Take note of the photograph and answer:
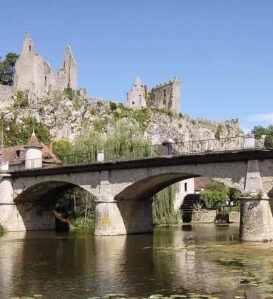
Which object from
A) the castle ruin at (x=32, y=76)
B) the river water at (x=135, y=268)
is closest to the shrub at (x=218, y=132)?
the castle ruin at (x=32, y=76)

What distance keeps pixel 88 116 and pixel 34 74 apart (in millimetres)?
11076

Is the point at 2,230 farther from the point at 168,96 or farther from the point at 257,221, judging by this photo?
the point at 168,96

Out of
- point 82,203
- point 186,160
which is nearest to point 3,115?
point 82,203

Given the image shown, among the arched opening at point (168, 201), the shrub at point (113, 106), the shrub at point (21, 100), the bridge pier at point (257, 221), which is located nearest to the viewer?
the bridge pier at point (257, 221)

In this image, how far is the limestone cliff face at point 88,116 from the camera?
87.6 metres

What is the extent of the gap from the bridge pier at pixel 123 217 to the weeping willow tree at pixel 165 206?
19.3ft

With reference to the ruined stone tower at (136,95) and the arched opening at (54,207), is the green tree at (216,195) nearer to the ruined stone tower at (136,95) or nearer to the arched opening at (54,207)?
the arched opening at (54,207)

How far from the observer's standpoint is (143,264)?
2614 centimetres

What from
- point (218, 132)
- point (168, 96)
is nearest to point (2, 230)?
point (168, 96)

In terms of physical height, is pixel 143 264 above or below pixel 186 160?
below

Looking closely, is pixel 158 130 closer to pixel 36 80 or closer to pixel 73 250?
pixel 36 80

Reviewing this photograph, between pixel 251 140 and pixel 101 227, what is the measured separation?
1418cm

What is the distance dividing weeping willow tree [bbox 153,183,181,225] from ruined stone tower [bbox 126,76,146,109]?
55262mm

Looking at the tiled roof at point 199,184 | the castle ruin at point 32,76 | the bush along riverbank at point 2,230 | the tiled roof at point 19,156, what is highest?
the castle ruin at point 32,76
